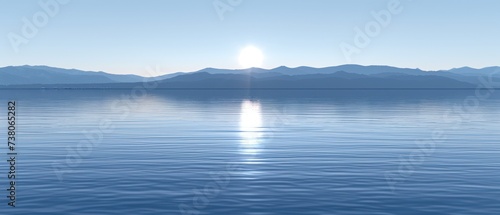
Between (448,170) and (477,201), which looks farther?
(448,170)

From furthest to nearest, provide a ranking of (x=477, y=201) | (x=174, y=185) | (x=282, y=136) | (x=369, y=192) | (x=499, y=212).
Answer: (x=282, y=136) < (x=174, y=185) < (x=369, y=192) < (x=477, y=201) < (x=499, y=212)

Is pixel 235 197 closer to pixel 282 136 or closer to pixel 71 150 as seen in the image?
pixel 71 150

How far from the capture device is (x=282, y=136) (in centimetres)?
5778

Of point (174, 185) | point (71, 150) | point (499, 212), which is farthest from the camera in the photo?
point (71, 150)

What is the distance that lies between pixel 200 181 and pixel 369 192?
8452mm

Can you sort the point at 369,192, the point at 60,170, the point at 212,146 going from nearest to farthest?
the point at 369,192
the point at 60,170
the point at 212,146

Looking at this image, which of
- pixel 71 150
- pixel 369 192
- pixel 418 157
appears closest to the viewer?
pixel 369 192

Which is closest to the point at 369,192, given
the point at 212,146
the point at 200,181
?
the point at 200,181

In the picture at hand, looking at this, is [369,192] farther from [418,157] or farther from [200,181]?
[418,157]

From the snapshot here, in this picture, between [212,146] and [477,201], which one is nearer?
[477,201]

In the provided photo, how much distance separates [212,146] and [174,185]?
19.8m

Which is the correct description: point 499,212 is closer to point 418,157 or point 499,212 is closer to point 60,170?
point 418,157

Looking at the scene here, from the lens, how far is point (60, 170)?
34.2 meters

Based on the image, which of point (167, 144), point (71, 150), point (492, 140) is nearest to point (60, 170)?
point (71, 150)
